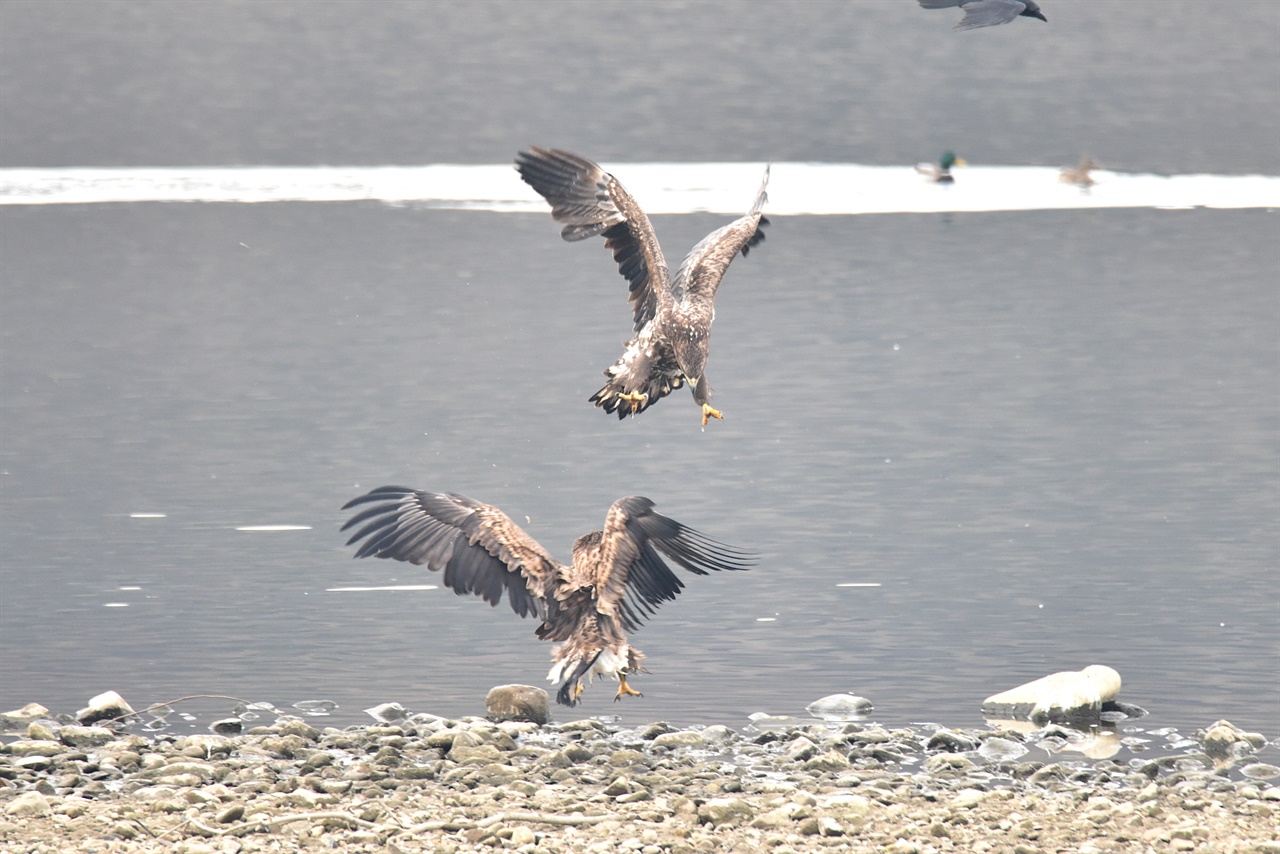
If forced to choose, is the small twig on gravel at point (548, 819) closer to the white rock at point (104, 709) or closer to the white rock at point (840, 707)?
the white rock at point (840, 707)

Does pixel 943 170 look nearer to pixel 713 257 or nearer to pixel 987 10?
pixel 987 10

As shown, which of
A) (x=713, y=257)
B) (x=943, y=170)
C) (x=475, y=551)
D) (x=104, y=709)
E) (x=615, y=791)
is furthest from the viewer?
(x=943, y=170)

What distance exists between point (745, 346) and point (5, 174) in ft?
82.5

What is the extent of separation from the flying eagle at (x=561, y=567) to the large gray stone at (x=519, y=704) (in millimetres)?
354

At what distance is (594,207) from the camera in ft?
37.2

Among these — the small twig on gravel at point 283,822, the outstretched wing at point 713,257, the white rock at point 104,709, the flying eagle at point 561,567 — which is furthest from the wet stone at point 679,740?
the outstretched wing at point 713,257

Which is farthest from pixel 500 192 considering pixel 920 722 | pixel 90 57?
pixel 90 57

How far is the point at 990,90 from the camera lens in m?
60.7

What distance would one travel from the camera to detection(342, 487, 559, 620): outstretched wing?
31.9 feet

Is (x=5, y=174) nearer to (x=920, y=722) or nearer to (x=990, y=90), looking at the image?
(x=990, y=90)

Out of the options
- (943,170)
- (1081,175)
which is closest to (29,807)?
(1081,175)

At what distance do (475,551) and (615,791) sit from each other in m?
1.45

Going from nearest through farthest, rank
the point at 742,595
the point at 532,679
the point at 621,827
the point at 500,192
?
1. the point at 621,827
2. the point at 532,679
3. the point at 742,595
4. the point at 500,192

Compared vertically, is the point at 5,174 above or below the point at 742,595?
above
